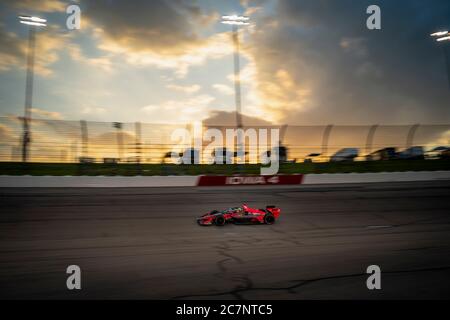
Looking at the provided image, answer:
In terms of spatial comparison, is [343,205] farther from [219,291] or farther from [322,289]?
[219,291]

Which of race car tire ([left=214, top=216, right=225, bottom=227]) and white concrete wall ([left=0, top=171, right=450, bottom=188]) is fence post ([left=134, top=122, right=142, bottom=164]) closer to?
white concrete wall ([left=0, top=171, right=450, bottom=188])

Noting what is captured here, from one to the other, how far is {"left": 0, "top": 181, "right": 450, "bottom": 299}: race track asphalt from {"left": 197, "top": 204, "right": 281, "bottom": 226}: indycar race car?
19cm

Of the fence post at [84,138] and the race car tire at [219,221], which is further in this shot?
Answer: the fence post at [84,138]

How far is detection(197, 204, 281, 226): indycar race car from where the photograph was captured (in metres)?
7.55

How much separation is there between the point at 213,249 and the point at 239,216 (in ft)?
6.49

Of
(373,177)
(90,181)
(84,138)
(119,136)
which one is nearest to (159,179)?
(119,136)

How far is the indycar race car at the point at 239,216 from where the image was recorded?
7548 mm

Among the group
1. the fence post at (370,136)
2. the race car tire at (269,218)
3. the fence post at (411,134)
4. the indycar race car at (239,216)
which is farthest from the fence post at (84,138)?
the fence post at (411,134)

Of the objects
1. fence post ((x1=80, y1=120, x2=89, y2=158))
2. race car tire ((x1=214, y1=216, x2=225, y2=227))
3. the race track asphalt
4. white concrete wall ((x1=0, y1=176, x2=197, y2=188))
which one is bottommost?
the race track asphalt

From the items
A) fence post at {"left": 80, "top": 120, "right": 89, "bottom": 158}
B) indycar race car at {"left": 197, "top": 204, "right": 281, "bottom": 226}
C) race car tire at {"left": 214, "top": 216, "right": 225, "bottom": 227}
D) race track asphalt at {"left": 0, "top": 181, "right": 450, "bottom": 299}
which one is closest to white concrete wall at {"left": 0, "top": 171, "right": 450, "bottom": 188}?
fence post at {"left": 80, "top": 120, "right": 89, "bottom": 158}

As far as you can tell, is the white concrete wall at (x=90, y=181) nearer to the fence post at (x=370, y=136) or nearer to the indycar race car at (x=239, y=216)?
the indycar race car at (x=239, y=216)

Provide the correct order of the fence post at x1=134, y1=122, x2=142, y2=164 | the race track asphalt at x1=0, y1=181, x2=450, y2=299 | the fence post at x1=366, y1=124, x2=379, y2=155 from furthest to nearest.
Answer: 1. the fence post at x1=366, y1=124, x2=379, y2=155
2. the fence post at x1=134, y1=122, x2=142, y2=164
3. the race track asphalt at x1=0, y1=181, x2=450, y2=299

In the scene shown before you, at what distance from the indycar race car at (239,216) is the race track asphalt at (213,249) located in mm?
187
